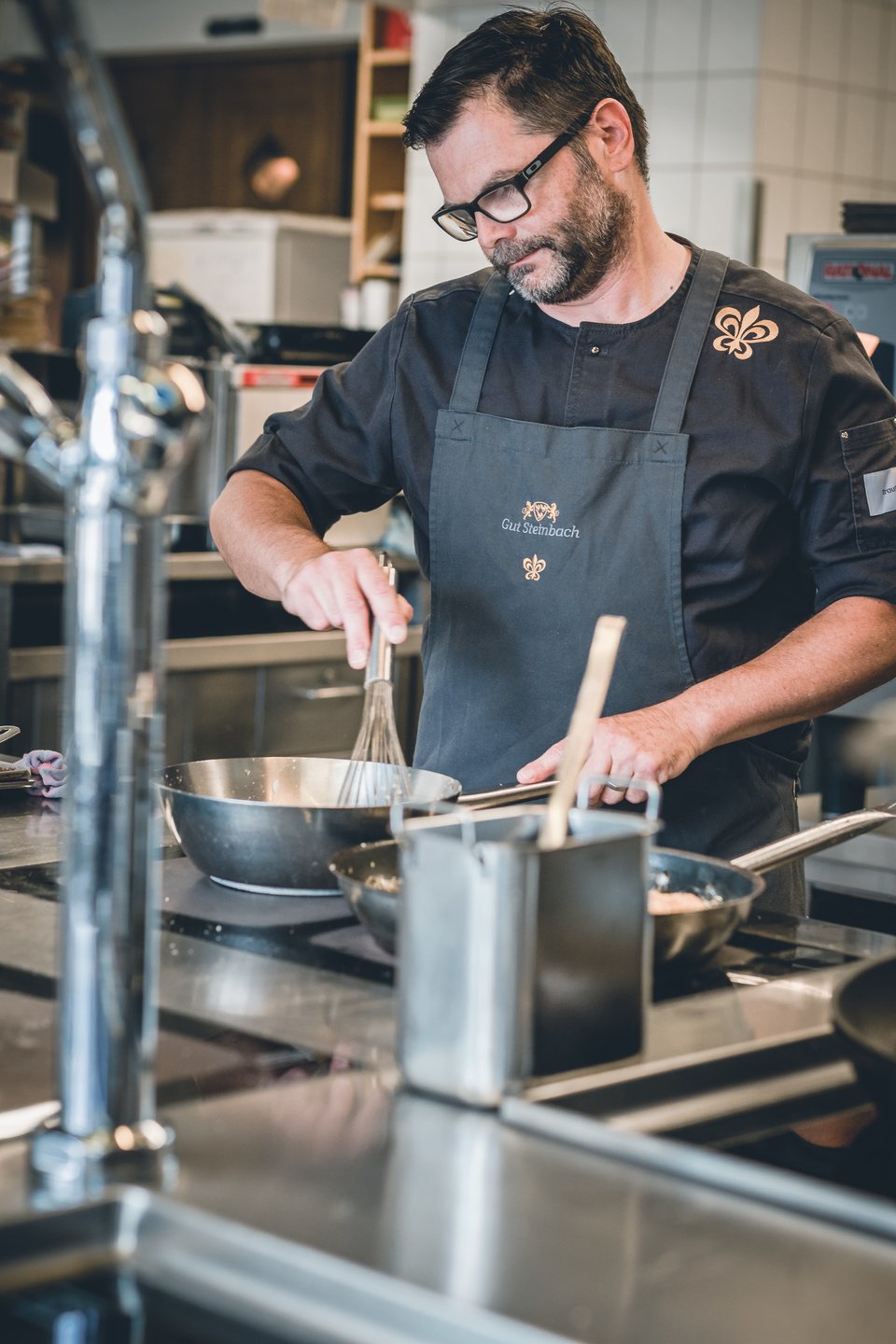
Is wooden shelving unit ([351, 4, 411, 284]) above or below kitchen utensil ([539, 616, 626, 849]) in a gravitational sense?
above

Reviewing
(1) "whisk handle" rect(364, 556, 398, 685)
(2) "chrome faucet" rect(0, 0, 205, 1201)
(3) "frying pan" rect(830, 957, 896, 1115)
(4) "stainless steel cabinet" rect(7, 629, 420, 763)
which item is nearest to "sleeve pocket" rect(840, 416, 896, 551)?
(1) "whisk handle" rect(364, 556, 398, 685)

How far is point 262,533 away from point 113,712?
110 centimetres

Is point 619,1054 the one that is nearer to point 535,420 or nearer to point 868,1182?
point 868,1182

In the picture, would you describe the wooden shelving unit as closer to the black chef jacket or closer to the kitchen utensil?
the black chef jacket

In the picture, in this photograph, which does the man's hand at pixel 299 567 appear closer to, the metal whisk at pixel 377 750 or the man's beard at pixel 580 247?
the metal whisk at pixel 377 750

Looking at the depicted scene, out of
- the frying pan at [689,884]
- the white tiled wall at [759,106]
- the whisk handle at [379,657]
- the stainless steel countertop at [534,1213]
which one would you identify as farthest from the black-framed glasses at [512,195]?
the white tiled wall at [759,106]

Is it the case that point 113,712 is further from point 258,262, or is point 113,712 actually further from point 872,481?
point 258,262

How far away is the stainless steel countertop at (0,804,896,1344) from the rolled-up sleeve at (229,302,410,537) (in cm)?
117

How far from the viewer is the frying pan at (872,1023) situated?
2.70 ft

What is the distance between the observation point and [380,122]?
6.42 meters

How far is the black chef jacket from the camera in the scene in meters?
1.80

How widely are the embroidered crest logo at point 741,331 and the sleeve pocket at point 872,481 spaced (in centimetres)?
14

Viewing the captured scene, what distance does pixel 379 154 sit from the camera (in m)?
6.51

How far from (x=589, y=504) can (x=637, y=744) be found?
1.43 feet
